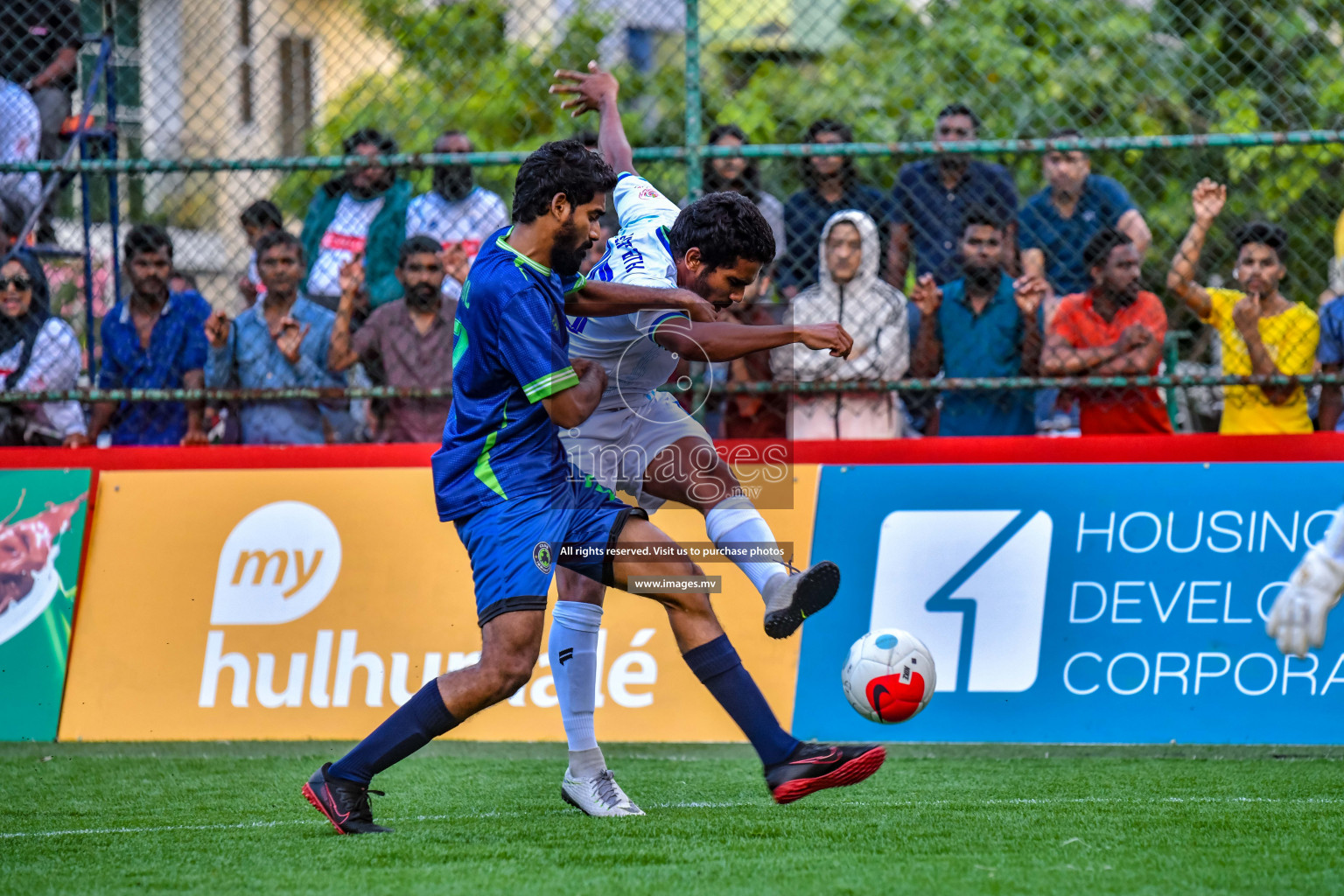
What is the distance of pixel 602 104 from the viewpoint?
18.4ft

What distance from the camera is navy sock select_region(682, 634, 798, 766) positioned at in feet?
14.9

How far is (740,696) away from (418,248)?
376 centimetres

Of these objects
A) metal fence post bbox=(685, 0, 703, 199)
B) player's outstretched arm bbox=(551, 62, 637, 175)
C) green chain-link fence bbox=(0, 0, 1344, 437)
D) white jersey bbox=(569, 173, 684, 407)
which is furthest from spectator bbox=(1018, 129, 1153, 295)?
white jersey bbox=(569, 173, 684, 407)

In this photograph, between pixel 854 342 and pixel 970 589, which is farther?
pixel 854 342

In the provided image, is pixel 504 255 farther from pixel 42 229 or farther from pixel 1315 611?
pixel 42 229

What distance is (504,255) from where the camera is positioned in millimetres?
4332

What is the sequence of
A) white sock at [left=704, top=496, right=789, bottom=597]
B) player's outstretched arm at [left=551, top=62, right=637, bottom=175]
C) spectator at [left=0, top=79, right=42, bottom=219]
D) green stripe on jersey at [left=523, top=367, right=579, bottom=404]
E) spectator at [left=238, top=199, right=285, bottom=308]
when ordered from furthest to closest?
spectator at [left=238, top=199, right=285, bottom=308] → spectator at [left=0, top=79, right=42, bottom=219] → player's outstretched arm at [left=551, top=62, right=637, bottom=175] → white sock at [left=704, top=496, right=789, bottom=597] → green stripe on jersey at [left=523, top=367, right=579, bottom=404]

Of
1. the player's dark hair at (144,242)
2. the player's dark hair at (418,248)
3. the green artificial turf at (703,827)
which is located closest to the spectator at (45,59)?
the player's dark hair at (144,242)

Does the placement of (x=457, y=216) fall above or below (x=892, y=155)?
below

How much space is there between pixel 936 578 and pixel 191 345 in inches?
160

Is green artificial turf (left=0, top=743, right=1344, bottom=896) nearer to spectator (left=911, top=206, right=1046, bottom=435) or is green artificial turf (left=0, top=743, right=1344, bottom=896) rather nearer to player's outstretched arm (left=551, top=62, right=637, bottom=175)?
spectator (left=911, top=206, right=1046, bottom=435)

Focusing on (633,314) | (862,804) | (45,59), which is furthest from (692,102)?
(45,59)

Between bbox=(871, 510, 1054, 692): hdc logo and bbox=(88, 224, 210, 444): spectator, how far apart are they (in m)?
3.68

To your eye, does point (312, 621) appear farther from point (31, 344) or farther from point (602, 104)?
point (602, 104)
